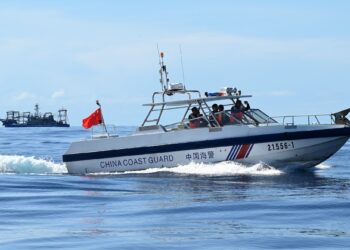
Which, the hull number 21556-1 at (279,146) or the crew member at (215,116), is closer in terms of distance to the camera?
the hull number 21556-1 at (279,146)

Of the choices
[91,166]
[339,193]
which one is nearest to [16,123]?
[91,166]

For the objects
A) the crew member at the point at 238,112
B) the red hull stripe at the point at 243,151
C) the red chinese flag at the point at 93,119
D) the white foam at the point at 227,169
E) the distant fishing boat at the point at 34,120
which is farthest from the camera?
the distant fishing boat at the point at 34,120

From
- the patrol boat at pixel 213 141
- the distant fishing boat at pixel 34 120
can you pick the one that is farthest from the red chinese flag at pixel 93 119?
the distant fishing boat at pixel 34 120

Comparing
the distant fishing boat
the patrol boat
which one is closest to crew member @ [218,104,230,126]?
the patrol boat

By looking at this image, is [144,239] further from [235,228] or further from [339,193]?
[339,193]

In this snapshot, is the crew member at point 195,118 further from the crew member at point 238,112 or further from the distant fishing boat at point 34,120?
the distant fishing boat at point 34,120

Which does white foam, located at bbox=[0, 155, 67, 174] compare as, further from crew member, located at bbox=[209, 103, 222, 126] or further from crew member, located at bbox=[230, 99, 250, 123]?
crew member, located at bbox=[230, 99, 250, 123]

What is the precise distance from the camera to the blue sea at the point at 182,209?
12.0 m

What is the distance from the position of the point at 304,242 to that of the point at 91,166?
602 inches

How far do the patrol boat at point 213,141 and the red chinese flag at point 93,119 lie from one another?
45cm

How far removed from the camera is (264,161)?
2420cm

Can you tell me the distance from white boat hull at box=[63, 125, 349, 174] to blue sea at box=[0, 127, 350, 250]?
1.09ft

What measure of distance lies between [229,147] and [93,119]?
192 inches

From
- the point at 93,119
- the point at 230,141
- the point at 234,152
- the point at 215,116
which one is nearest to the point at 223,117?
the point at 215,116
